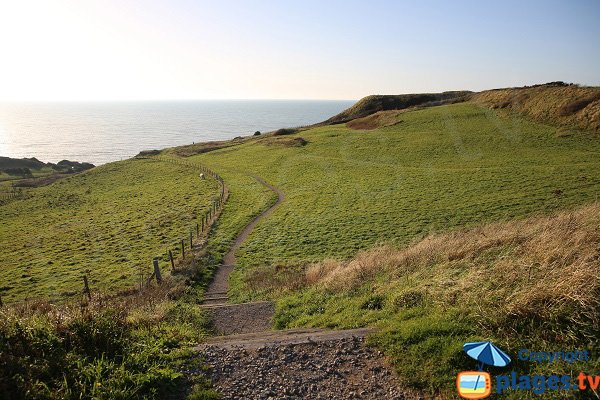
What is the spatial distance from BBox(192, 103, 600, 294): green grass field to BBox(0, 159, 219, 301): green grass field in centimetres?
796

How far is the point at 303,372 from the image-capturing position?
8.64 m

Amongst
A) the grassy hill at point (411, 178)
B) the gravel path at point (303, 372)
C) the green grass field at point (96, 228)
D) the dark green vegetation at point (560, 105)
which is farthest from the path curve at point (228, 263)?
the dark green vegetation at point (560, 105)

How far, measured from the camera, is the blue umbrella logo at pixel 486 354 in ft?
24.3

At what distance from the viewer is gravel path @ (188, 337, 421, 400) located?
8.01 meters

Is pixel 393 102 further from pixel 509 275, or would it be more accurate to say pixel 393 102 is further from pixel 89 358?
pixel 89 358

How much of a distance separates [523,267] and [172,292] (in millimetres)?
16043

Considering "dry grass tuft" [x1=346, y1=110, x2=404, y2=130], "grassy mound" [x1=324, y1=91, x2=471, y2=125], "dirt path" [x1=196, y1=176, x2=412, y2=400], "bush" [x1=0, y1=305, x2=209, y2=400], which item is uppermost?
"grassy mound" [x1=324, y1=91, x2=471, y2=125]

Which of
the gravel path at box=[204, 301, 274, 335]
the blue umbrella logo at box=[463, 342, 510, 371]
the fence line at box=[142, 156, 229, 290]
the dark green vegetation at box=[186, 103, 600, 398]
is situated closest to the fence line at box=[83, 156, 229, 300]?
the fence line at box=[142, 156, 229, 290]

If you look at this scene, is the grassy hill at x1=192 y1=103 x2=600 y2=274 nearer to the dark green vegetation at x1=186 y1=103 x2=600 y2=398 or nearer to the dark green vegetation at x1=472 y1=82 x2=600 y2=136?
the dark green vegetation at x1=186 y1=103 x2=600 y2=398

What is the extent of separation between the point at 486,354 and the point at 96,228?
40253 mm

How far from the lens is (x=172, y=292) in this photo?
1894 cm

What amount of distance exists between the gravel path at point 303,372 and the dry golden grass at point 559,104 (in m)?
57.4

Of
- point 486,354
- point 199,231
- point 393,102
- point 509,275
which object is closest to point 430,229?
point 509,275

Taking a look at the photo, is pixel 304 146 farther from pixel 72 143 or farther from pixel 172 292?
pixel 72 143
